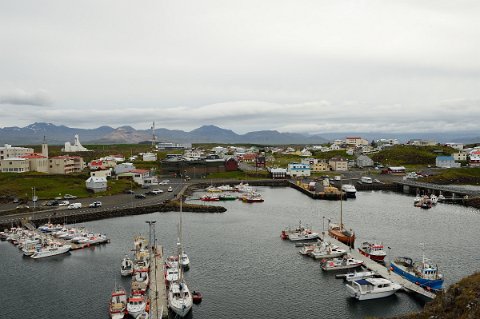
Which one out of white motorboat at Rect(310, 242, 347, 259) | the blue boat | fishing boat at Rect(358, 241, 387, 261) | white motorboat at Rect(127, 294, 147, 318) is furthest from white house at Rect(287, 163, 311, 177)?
white motorboat at Rect(127, 294, 147, 318)

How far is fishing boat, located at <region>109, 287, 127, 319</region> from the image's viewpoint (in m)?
24.4

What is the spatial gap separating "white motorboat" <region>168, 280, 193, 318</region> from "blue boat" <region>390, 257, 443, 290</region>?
14.7 m

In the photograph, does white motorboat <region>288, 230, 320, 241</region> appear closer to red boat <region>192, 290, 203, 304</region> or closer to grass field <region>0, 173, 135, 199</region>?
red boat <region>192, 290, 203, 304</region>

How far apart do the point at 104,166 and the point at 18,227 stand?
43.6m

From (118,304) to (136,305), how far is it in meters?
1.08

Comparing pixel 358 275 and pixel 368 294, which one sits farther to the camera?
pixel 358 275

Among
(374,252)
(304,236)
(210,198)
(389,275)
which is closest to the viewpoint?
(389,275)

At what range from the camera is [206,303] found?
2627 centimetres

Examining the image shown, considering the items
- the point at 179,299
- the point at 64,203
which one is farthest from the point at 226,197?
the point at 179,299

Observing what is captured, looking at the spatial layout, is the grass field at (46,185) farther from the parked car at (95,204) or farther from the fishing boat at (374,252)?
the fishing boat at (374,252)

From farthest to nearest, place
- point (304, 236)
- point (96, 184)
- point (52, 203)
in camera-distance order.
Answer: point (96, 184), point (52, 203), point (304, 236)

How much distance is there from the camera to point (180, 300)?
24.8m

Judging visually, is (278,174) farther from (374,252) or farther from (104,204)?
(374,252)

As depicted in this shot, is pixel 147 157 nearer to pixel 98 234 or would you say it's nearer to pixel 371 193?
pixel 371 193
